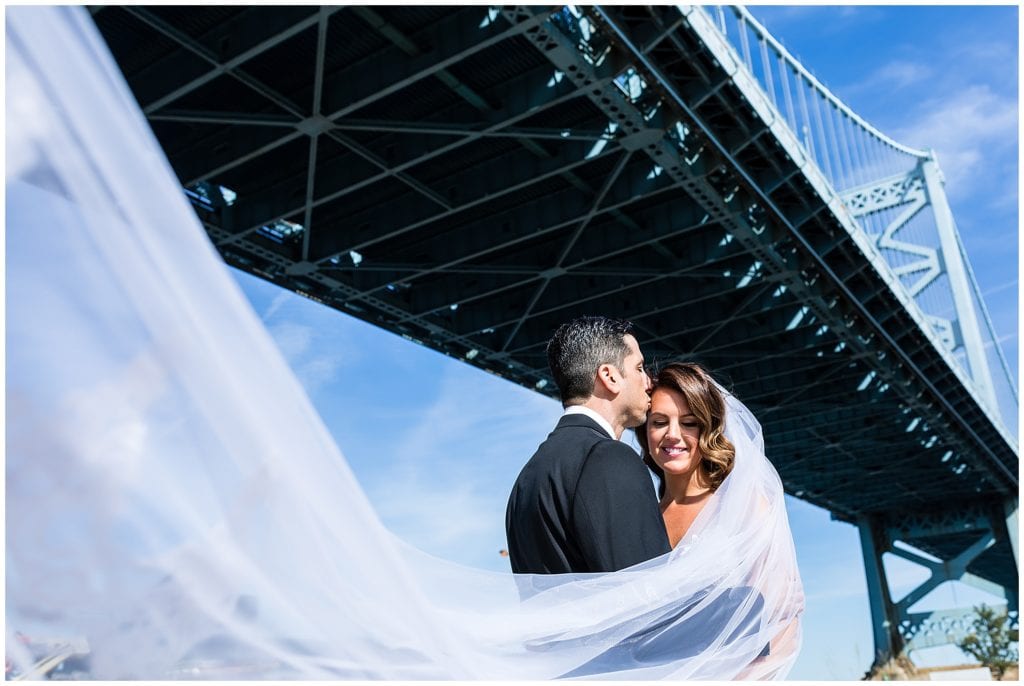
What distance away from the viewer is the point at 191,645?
5.32ft

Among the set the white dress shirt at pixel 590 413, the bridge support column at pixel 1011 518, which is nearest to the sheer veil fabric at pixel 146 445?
the white dress shirt at pixel 590 413

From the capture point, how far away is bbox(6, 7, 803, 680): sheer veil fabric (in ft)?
4.84

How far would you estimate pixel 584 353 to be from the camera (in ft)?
8.90

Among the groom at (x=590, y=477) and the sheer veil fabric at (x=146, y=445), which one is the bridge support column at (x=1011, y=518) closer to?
the groom at (x=590, y=477)

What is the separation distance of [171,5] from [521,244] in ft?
32.8

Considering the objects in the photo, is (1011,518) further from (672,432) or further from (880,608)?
(672,432)

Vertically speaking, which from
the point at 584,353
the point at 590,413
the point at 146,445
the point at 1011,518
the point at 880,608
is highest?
the point at 1011,518

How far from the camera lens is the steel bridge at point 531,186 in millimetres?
12695

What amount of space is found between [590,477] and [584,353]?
45cm

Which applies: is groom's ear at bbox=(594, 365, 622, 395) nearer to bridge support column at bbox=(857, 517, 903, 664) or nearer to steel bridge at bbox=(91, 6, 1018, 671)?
steel bridge at bbox=(91, 6, 1018, 671)

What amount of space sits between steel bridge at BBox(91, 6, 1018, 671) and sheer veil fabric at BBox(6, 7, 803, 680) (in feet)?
33.6

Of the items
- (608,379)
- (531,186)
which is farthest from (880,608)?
(608,379)

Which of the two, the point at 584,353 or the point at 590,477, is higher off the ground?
the point at 584,353

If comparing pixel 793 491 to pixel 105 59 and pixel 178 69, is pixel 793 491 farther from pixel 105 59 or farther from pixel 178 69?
pixel 105 59
